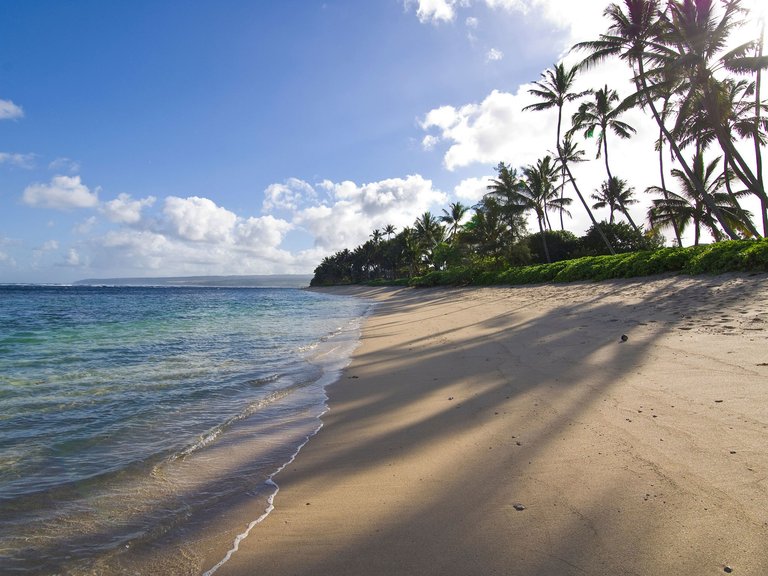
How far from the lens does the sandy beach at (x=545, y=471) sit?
211 centimetres

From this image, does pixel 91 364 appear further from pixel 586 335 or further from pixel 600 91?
pixel 600 91

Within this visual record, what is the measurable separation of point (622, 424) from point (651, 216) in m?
33.1

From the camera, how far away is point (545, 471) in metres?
2.99

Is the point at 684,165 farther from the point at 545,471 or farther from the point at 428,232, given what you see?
the point at 428,232

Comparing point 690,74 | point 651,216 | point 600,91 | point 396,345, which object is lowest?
point 396,345

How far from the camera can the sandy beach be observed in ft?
6.93

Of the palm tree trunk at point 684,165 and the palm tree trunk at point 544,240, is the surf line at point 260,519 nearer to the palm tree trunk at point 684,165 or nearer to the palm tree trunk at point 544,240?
the palm tree trunk at point 684,165

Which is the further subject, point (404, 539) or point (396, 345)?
point (396, 345)

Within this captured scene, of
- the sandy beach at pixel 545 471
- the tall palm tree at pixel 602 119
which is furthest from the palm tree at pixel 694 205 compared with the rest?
the sandy beach at pixel 545 471

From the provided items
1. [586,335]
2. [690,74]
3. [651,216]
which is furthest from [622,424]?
[651,216]

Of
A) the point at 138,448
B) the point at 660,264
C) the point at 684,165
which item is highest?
the point at 684,165

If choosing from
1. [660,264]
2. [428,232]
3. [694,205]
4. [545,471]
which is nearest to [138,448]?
[545,471]

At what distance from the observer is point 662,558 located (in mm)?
1970

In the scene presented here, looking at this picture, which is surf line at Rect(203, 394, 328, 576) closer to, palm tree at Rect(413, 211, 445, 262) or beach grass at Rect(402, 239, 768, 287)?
beach grass at Rect(402, 239, 768, 287)
